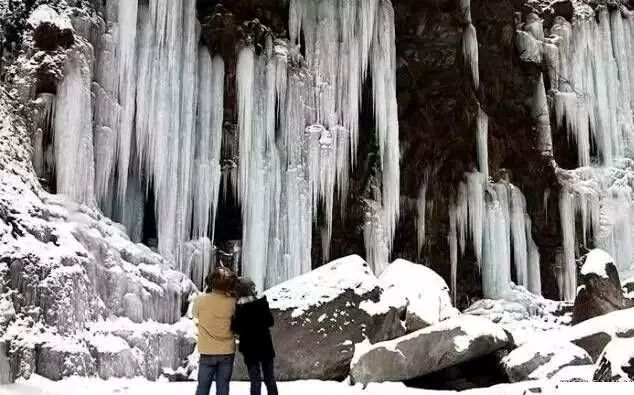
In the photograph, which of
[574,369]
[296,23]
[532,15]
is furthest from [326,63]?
[574,369]

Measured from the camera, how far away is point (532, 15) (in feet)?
69.7

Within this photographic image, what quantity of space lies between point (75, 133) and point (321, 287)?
19.5 ft

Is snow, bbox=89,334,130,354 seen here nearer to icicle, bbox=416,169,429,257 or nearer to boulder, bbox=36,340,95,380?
boulder, bbox=36,340,95,380

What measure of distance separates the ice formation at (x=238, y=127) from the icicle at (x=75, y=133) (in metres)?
0.02

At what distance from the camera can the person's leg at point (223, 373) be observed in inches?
245

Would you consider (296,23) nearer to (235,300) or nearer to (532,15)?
(532,15)

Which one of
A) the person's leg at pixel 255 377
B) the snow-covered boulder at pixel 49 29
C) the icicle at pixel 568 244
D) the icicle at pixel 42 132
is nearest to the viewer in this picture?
the person's leg at pixel 255 377

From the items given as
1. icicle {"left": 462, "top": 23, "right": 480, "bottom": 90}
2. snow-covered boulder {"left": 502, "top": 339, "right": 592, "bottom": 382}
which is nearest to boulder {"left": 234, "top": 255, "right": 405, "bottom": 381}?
snow-covered boulder {"left": 502, "top": 339, "right": 592, "bottom": 382}

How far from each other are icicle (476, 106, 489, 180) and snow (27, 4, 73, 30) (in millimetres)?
11873

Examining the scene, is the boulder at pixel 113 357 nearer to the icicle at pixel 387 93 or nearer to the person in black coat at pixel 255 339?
the person in black coat at pixel 255 339

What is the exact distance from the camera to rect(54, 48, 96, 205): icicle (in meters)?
13.1

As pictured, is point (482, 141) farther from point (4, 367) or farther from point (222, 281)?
point (222, 281)

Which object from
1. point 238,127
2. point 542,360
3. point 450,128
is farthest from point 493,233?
point 542,360

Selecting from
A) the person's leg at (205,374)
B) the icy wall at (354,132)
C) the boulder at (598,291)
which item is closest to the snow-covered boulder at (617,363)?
the person's leg at (205,374)
